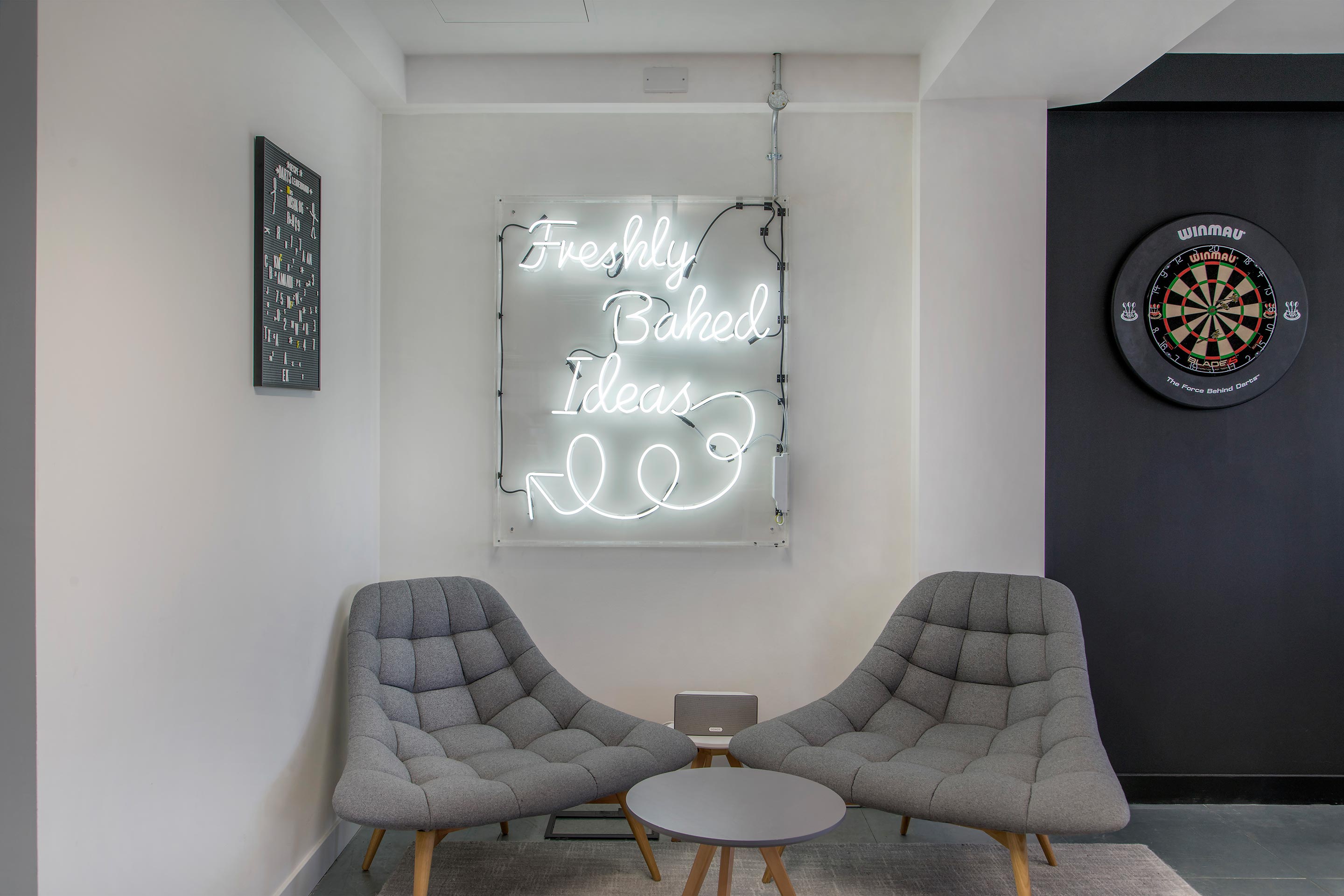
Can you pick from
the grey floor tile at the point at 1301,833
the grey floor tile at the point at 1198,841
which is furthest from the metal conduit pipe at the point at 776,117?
the grey floor tile at the point at 1301,833

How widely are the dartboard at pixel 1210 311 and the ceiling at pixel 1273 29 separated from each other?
2.07ft

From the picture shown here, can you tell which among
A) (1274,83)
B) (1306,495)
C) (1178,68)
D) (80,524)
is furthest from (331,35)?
(1306,495)

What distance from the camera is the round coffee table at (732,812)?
1.93 m

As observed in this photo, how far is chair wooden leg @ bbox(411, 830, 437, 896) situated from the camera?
220cm

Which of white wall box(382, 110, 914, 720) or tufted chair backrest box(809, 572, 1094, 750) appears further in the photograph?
white wall box(382, 110, 914, 720)

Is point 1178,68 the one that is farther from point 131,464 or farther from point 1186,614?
point 131,464

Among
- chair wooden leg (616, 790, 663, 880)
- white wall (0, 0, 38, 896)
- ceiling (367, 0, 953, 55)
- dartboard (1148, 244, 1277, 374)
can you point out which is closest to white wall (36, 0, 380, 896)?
white wall (0, 0, 38, 896)

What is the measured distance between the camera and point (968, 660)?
2.86m

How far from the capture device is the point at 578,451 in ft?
10.6

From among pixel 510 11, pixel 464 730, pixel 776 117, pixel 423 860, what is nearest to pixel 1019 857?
pixel 423 860

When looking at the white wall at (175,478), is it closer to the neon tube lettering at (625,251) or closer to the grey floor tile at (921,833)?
the neon tube lettering at (625,251)

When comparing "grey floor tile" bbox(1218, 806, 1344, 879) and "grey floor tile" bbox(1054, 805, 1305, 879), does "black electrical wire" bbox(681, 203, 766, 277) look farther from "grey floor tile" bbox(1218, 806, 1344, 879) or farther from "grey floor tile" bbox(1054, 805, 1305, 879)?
"grey floor tile" bbox(1218, 806, 1344, 879)

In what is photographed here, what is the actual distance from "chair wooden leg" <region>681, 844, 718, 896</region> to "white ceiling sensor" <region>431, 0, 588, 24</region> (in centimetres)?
270

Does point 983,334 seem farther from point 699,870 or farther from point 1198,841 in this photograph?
point 699,870
